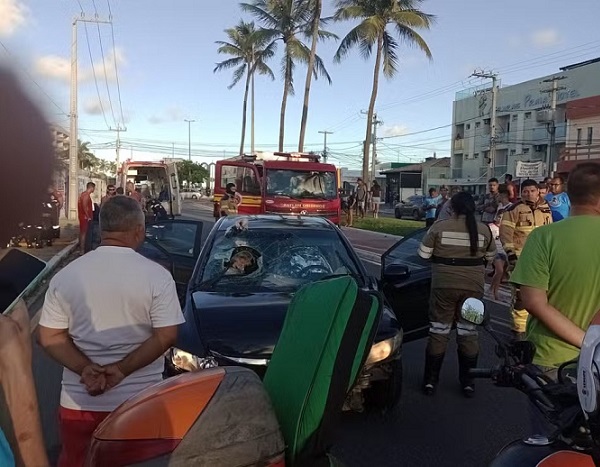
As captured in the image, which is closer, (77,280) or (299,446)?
(299,446)

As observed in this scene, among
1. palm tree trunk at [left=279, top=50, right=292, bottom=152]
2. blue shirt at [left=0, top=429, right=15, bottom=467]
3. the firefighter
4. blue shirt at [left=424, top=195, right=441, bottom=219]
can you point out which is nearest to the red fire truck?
blue shirt at [left=424, top=195, right=441, bottom=219]

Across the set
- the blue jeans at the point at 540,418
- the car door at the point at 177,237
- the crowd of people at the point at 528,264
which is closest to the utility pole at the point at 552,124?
the crowd of people at the point at 528,264

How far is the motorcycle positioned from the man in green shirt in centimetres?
55

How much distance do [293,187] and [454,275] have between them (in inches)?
598

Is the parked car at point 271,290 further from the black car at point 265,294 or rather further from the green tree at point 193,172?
the green tree at point 193,172

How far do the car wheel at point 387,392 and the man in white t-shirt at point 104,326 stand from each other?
2.51m

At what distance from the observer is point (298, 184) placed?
68.6 ft

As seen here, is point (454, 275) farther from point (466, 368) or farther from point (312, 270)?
point (312, 270)

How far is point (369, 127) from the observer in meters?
36.0

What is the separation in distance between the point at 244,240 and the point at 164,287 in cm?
324

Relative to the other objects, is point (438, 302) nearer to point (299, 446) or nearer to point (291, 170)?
point (299, 446)

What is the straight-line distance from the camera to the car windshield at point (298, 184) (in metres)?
20.7

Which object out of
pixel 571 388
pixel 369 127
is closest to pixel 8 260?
pixel 571 388

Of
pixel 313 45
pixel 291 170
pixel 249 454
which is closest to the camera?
pixel 249 454
